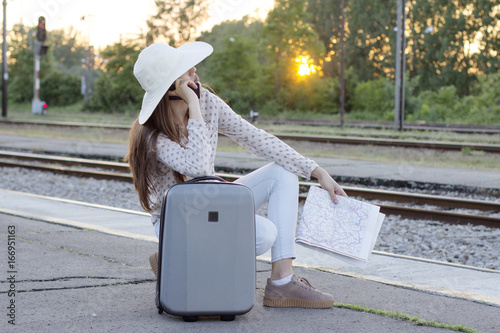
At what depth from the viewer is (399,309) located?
3328mm

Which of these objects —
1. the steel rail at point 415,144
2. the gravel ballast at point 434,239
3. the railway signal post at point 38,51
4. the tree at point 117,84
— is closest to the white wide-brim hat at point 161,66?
the gravel ballast at point 434,239

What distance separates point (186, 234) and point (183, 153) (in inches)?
15.7

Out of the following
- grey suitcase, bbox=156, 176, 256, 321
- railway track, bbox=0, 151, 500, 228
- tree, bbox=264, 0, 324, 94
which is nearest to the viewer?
grey suitcase, bbox=156, 176, 256, 321

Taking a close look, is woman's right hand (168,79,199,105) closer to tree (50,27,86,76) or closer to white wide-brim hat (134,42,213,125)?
white wide-brim hat (134,42,213,125)

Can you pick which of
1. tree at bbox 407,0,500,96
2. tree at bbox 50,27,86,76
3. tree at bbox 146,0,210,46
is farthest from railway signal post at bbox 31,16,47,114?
tree at bbox 50,27,86,76

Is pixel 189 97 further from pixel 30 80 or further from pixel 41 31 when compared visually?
pixel 30 80

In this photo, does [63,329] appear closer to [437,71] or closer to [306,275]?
[306,275]

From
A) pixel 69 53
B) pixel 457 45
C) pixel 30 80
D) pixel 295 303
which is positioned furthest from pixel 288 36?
pixel 69 53

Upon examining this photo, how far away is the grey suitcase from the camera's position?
2969 mm

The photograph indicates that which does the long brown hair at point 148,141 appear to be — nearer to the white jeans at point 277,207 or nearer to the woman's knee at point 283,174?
the white jeans at point 277,207

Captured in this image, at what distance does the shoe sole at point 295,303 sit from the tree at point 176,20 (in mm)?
46945

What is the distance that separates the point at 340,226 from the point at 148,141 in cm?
107

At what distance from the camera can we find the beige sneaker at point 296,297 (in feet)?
10.8

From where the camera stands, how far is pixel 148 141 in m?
3.18
